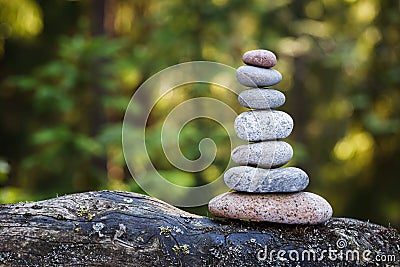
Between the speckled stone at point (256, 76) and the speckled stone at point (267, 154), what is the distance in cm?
37

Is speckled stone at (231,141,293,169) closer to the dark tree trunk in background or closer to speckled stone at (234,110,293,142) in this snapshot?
speckled stone at (234,110,293,142)

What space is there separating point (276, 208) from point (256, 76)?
790 mm

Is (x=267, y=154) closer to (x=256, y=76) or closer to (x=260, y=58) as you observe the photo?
(x=256, y=76)

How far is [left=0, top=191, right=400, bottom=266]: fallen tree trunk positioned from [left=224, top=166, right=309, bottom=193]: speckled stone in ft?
0.69

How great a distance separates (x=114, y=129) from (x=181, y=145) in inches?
36.4

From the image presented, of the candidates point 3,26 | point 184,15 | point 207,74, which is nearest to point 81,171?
point 207,74

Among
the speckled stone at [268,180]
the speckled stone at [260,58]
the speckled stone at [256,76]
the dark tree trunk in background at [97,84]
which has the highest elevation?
Result: the dark tree trunk in background at [97,84]

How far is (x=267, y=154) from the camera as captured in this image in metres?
3.28

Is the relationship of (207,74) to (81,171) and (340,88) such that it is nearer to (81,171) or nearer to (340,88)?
(81,171)

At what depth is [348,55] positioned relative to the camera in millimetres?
8305

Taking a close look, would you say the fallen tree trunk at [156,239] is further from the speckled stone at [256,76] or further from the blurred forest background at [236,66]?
the blurred forest background at [236,66]

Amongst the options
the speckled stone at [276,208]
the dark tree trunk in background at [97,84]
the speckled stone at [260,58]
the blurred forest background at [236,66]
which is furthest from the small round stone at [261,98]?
the dark tree trunk in background at [97,84]

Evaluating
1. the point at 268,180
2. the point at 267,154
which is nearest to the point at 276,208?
the point at 268,180

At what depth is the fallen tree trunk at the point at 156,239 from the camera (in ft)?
9.66
